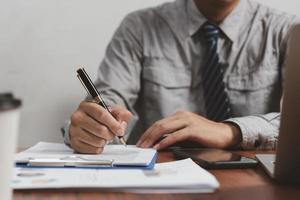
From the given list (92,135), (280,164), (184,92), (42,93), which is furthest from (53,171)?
(42,93)

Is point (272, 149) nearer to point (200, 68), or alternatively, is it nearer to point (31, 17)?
point (200, 68)

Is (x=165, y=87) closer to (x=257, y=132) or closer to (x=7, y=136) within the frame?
(x=257, y=132)

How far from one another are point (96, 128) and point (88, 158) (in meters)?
0.12

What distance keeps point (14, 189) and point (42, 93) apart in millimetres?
1134

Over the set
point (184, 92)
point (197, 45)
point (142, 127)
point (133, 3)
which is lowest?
point (142, 127)

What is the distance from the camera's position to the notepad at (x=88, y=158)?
28.6 inches

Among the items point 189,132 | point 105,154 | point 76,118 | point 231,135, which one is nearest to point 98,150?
point 105,154

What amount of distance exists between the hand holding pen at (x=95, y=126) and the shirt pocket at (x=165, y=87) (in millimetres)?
532

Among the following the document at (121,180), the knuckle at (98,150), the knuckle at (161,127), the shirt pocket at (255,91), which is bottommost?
the shirt pocket at (255,91)

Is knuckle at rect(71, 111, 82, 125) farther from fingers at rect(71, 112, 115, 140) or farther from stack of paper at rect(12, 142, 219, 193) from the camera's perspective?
stack of paper at rect(12, 142, 219, 193)

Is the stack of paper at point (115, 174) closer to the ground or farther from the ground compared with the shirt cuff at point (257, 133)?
farther from the ground

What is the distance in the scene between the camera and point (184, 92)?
1.48 metres

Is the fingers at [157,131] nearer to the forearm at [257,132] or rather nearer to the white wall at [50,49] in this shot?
the forearm at [257,132]

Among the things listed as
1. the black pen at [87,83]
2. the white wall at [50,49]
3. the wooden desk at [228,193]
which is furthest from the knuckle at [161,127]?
the white wall at [50,49]
